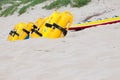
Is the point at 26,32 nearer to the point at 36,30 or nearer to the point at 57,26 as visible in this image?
the point at 36,30

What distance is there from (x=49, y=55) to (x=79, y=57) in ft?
1.58

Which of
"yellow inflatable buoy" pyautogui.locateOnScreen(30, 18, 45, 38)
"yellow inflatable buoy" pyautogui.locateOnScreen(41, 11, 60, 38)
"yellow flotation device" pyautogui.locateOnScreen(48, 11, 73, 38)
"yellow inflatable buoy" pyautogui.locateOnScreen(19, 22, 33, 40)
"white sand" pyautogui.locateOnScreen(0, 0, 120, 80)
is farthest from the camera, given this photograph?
"yellow inflatable buoy" pyautogui.locateOnScreen(19, 22, 33, 40)

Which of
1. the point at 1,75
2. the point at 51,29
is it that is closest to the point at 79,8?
the point at 51,29

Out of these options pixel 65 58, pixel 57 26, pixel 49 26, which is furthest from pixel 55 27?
pixel 65 58

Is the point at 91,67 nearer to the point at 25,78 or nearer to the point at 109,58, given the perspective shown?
the point at 109,58

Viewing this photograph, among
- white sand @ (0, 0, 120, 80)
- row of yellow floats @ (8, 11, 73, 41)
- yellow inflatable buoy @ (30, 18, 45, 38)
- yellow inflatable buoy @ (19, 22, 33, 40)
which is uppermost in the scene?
white sand @ (0, 0, 120, 80)

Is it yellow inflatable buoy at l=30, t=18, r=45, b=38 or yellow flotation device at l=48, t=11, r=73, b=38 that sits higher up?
yellow flotation device at l=48, t=11, r=73, b=38

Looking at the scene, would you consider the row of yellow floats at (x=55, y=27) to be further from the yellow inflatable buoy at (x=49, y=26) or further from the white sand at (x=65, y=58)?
the white sand at (x=65, y=58)

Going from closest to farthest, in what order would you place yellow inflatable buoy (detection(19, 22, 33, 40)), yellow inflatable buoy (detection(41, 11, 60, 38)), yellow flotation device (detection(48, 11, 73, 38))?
yellow flotation device (detection(48, 11, 73, 38)) < yellow inflatable buoy (detection(41, 11, 60, 38)) < yellow inflatable buoy (detection(19, 22, 33, 40))

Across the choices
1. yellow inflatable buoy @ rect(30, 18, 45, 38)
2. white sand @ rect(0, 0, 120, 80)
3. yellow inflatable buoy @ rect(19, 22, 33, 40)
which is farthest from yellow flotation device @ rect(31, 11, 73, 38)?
yellow inflatable buoy @ rect(19, 22, 33, 40)

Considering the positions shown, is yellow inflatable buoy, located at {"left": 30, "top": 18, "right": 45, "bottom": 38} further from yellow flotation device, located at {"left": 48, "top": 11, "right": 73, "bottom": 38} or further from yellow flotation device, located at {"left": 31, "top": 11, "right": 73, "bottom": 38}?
yellow flotation device, located at {"left": 48, "top": 11, "right": 73, "bottom": 38}

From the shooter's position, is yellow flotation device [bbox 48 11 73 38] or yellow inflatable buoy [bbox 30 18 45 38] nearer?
yellow flotation device [bbox 48 11 73 38]

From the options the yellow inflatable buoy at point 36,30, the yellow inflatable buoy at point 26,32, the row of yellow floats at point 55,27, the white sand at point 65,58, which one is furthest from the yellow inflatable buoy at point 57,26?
the yellow inflatable buoy at point 26,32

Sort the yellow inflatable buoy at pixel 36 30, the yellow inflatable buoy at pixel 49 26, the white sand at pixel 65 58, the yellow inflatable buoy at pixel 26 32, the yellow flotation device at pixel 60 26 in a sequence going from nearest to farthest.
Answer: the white sand at pixel 65 58
the yellow flotation device at pixel 60 26
the yellow inflatable buoy at pixel 49 26
the yellow inflatable buoy at pixel 36 30
the yellow inflatable buoy at pixel 26 32
